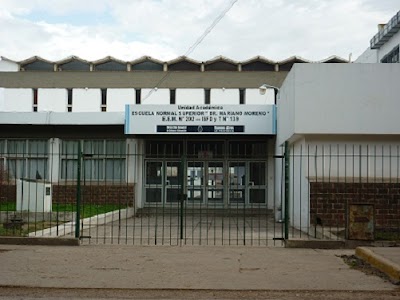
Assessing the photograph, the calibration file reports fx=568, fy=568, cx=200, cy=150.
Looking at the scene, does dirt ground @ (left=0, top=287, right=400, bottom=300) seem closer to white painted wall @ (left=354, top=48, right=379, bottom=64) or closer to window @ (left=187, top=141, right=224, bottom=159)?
window @ (left=187, top=141, right=224, bottom=159)

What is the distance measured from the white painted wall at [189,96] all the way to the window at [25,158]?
55.2ft

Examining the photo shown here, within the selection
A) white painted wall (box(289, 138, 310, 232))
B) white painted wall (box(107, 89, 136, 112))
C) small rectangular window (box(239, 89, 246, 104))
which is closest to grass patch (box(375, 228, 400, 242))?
white painted wall (box(289, 138, 310, 232))

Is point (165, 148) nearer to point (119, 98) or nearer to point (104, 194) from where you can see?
point (104, 194)

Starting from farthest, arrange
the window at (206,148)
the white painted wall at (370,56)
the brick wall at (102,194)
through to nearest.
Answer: the white painted wall at (370,56) → the window at (206,148) → the brick wall at (102,194)

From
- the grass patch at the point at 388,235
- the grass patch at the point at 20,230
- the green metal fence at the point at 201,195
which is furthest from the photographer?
the green metal fence at the point at 201,195

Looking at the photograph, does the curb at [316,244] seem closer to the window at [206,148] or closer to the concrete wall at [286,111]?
the concrete wall at [286,111]

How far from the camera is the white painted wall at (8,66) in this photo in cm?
4666

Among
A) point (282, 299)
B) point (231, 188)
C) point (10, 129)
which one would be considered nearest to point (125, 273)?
point (282, 299)

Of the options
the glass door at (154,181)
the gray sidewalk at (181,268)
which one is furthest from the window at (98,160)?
the gray sidewalk at (181,268)

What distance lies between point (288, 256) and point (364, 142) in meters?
6.97

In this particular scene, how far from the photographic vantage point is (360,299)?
24.2ft

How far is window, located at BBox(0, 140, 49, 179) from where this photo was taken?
2588 centimetres

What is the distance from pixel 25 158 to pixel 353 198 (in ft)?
52.5

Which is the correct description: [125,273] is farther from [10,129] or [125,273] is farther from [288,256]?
[10,129]
